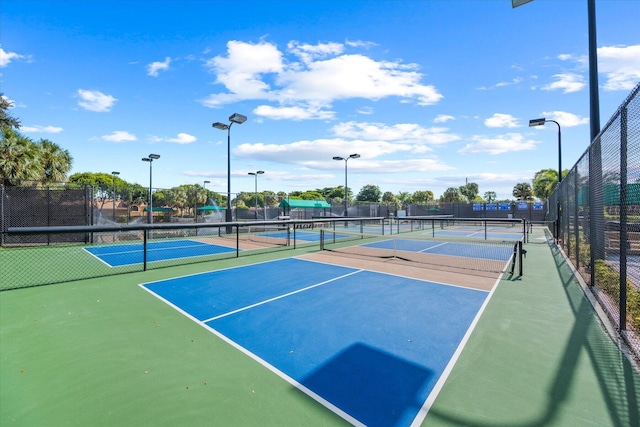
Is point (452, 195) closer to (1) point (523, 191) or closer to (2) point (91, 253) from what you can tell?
(1) point (523, 191)

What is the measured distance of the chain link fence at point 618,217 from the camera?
3.93 m

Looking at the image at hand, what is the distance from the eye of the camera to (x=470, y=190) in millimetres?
96500

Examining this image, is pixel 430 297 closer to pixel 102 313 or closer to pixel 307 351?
pixel 307 351

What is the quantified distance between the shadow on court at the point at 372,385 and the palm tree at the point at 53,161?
82.0 feet

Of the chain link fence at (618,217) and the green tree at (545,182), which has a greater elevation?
the green tree at (545,182)

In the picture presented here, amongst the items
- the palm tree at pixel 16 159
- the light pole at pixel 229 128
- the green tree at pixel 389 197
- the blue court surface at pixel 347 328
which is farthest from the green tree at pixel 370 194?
the blue court surface at pixel 347 328

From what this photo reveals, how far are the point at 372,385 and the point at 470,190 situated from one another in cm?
10439

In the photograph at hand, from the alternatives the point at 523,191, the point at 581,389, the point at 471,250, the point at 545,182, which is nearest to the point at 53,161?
the point at 471,250

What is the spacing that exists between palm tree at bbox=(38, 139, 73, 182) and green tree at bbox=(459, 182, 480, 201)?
93419 millimetres

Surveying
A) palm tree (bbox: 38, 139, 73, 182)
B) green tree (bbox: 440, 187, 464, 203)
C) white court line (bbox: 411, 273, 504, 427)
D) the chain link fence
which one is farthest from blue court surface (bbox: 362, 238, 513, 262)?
green tree (bbox: 440, 187, 464, 203)

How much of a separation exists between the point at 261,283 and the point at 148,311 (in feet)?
8.53

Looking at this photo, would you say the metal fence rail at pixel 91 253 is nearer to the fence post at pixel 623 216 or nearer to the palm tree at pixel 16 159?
the palm tree at pixel 16 159

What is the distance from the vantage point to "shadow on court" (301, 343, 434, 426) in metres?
2.84

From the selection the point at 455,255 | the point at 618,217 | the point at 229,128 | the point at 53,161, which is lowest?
the point at 455,255
